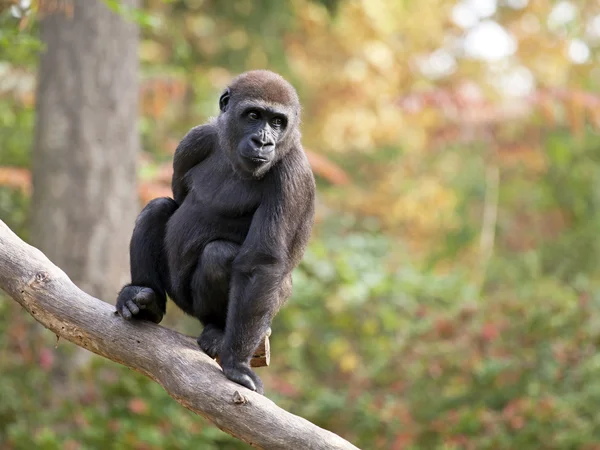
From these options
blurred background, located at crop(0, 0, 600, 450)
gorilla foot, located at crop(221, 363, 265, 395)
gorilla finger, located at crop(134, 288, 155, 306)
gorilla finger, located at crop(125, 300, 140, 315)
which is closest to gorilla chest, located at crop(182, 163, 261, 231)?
gorilla finger, located at crop(134, 288, 155, 306)

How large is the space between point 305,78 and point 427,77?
194cm

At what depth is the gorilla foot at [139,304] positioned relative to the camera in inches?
156

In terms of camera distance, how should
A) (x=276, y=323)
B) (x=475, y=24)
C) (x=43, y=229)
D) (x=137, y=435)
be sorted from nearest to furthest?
(x=137, y=435) < (x=43, y=229) < (x=276, y=323) < (x=475, y=24)

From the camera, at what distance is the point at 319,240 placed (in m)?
9.95

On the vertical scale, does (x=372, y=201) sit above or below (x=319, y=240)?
above

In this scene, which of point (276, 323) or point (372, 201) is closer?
point (276, 323)

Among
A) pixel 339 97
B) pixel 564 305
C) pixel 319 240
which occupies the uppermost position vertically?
pixel 339 97

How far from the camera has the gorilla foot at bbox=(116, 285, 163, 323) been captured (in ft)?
13.0

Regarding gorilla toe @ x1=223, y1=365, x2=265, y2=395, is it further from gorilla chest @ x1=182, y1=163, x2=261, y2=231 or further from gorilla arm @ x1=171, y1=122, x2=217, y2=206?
gorilla arm @ x1=171, y1=122, x2=217, y2=206

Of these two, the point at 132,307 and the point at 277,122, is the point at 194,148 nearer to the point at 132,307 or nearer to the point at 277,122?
the point at 277,122

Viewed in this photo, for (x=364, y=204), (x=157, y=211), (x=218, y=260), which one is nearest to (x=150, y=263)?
(x=157, y=211)

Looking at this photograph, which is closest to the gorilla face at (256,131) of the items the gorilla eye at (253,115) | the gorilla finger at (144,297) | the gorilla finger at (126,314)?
the gorilla eye at (253,115)

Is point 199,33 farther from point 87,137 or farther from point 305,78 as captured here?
point 87,137

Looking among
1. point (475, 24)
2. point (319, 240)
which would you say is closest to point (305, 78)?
point (475, 24)
